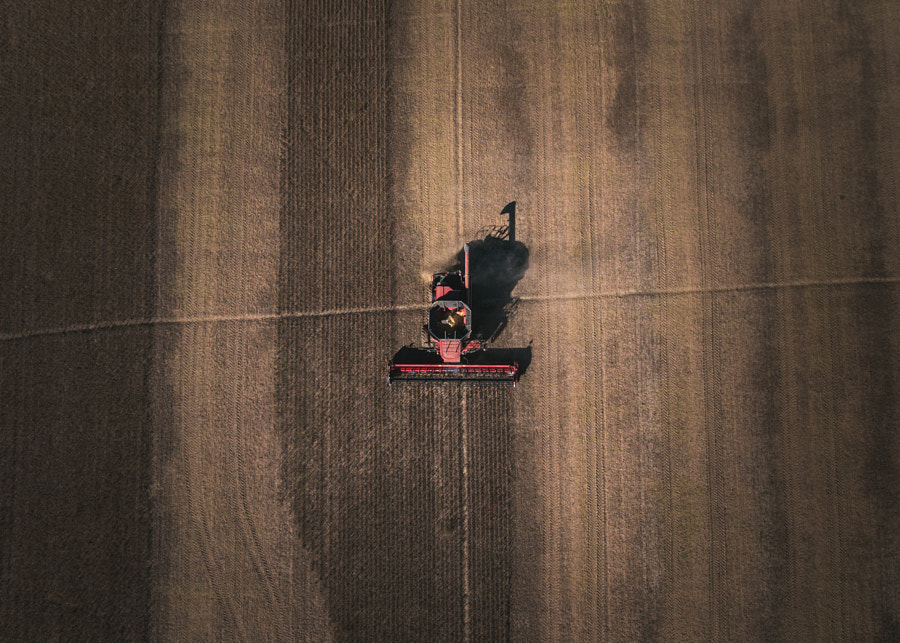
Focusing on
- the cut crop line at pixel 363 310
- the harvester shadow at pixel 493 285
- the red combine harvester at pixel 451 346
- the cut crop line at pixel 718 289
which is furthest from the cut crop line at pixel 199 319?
the cut crop line at pixel 718 289

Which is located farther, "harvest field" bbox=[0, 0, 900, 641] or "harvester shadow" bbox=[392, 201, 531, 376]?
"harvester shadow" bbox=[392, 201, 531, 376]

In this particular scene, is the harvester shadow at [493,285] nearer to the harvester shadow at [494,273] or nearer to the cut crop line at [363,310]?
the harvester shadow at [494,273]

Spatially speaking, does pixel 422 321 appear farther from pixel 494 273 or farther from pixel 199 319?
pixel 199 319

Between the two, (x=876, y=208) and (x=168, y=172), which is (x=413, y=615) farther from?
(x=876, y=208)

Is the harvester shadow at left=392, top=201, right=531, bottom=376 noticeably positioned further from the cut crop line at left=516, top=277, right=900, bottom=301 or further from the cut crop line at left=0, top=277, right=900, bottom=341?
the cut crop line at left=516, top=277, right=900, bottom=301

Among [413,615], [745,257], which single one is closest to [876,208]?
[745,257]

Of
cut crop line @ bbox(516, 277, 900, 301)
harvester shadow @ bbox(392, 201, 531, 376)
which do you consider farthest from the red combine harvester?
cut crop line @ bbox(516, 277, 900, 301)

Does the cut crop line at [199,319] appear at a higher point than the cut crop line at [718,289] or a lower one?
lower
